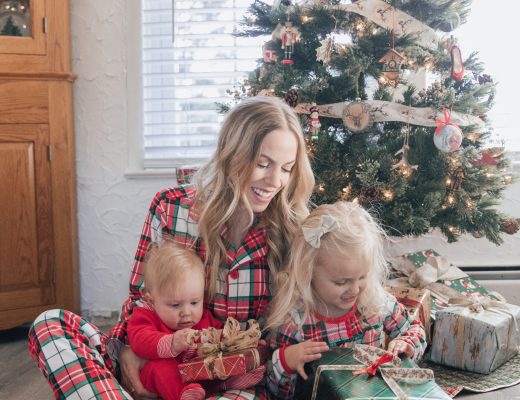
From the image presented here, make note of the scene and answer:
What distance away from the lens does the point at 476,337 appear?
1.79 metres

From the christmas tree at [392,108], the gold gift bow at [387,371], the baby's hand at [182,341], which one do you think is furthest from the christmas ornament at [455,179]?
the baby's hand at [182,341]

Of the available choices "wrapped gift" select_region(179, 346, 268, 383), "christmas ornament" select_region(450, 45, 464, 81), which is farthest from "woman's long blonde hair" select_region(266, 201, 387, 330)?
"christmas ornament" select_region(450, 45, 464, 81)

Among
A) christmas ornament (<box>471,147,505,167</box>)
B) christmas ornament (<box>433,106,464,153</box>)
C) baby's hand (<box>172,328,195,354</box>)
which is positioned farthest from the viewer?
christmas ornament (<box>471,147,505,167</box>)

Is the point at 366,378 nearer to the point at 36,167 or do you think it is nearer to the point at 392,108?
the point at 392,108

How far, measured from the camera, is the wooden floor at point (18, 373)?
2.06 metres

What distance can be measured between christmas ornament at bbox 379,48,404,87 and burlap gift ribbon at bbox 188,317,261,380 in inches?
43.0

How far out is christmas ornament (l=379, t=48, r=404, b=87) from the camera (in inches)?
82.5

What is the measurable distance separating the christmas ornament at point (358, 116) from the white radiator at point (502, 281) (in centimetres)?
116

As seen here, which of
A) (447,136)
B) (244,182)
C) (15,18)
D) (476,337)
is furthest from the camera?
(15,18)

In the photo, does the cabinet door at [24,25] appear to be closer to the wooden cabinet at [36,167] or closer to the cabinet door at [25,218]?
the wooden cabinet at [36,167]

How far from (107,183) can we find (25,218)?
0.45m

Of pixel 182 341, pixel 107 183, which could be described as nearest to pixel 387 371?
pixel 182 341

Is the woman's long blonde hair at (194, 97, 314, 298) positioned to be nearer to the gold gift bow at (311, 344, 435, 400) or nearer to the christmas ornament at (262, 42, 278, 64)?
the gold gift bow at (311, 344, 435, 400)

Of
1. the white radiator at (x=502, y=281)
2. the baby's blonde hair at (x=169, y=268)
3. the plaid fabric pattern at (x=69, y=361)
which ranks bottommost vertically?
the white radiator at (x=502, y=281)
